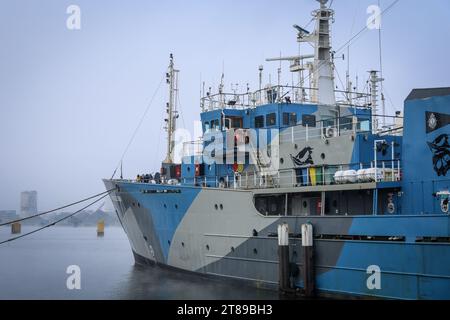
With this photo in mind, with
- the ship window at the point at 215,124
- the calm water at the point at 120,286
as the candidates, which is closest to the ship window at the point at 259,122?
the ship window at the point at 215,124

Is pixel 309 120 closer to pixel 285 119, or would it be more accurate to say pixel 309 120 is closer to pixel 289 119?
pixel 289 119

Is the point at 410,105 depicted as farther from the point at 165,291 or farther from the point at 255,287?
the point at 165,291

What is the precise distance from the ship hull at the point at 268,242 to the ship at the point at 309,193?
43 millimetres

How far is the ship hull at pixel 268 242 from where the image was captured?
17.2 metres

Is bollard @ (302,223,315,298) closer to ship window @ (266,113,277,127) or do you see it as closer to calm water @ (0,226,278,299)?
calm water @ (0,226,278,299)

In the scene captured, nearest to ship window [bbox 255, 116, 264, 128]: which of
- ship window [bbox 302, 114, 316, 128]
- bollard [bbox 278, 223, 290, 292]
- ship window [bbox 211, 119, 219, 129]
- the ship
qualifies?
the ship

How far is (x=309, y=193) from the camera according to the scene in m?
22.0

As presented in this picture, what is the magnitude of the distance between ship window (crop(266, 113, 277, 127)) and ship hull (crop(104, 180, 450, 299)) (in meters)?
4.70

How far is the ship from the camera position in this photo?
58.2 feet

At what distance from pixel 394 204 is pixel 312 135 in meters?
6.53

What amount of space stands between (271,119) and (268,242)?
6694 millimetres

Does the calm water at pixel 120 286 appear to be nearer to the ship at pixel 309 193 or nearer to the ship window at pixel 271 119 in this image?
the ship at pixel 309 193
